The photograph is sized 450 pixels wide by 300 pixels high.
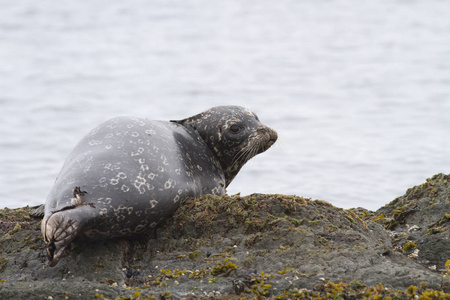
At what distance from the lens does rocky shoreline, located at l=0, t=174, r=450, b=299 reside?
5613 millimetres

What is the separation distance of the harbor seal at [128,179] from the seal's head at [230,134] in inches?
0.7

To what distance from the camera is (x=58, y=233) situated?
20.3 ft

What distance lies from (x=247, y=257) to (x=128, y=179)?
1387mm

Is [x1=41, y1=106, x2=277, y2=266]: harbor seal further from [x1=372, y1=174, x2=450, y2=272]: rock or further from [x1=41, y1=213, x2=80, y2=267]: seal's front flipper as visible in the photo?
[x1=372, y1=174, x2=450, y2=272]: rock

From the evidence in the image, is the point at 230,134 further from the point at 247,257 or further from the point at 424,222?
the point at 247,257

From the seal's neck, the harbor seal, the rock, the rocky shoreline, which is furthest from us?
the seal's neck

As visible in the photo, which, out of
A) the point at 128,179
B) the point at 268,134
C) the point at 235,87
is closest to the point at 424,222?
the point at 268,134

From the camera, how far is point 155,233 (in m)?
7.12

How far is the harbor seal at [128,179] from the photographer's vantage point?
253 inches

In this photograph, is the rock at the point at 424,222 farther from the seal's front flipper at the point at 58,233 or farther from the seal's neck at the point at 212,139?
the seal's front flipper at the point at 58,233

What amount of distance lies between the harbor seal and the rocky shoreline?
0.23 m

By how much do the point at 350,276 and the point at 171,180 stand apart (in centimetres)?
229

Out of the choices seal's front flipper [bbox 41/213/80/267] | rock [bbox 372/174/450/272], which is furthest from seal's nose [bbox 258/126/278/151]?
seal's front flipper [bbox 41/213/80/267]

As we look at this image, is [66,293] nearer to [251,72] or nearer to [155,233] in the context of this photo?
[155,233]
